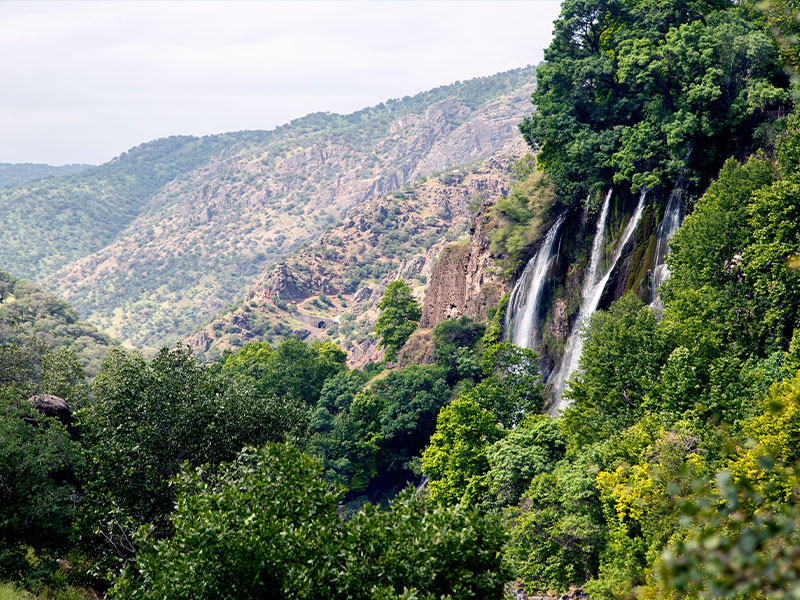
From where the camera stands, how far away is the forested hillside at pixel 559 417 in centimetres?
1560

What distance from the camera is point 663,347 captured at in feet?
112

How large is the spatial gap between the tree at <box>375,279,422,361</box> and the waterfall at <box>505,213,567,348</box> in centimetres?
2808

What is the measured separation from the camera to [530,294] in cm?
6075

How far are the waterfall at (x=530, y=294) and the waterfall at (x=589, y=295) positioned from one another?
5.47 meters

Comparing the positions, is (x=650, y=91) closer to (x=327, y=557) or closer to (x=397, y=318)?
(x=327, y=557)

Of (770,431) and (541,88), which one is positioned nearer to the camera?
(770,431)

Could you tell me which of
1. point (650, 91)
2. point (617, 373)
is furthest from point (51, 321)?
point (617, 373)

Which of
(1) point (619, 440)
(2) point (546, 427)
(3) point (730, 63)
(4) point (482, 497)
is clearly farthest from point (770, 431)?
(3) point (730, 63)

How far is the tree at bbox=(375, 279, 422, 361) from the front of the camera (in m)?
Answer: 90.9

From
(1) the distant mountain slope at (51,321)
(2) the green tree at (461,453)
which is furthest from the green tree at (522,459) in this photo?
(1) the distant mountain slope at (51,321)

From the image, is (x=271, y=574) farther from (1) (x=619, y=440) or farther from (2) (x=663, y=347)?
(2) (x=663, y=347)

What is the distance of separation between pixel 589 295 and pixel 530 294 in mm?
8455

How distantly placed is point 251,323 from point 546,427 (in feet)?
473

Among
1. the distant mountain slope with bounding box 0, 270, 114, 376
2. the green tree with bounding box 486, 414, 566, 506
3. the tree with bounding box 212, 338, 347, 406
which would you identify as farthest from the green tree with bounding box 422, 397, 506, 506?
the distant mountain slope with bounding box 0, 270, 114, 376
